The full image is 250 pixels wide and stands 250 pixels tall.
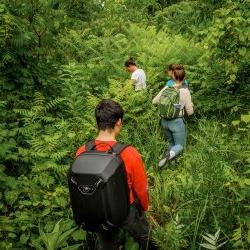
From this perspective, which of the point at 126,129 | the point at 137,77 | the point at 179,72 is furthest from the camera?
the point at 137,77

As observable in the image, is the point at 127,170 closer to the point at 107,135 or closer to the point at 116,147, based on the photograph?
the point at 116,147

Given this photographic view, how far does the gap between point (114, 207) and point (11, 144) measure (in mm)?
2320

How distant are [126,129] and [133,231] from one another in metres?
3.56

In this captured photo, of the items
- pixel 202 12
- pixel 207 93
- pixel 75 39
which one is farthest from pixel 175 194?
pixel 202 12

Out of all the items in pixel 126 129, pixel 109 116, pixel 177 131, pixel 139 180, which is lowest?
pixel 126 129

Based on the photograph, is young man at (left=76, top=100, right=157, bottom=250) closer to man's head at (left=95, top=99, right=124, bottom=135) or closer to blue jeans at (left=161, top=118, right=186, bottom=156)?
man's head at (left=95, top=99, right=124, bottom=135)

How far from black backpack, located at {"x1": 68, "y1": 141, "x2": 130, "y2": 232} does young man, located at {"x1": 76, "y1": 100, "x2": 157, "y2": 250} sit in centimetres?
12

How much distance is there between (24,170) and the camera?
19.0ft

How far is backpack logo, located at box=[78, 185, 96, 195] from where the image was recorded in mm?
3289

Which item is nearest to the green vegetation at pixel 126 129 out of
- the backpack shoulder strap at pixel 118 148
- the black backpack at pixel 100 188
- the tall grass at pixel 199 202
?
the tall grass at pixel 199 202

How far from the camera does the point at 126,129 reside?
729 cm

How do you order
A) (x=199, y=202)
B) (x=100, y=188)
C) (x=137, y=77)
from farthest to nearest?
→ (x=137, y=77)
(x=199, y=202)
(x=100, y=188)

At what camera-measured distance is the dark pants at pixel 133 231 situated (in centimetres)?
375

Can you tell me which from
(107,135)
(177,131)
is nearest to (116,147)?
(107,135)
